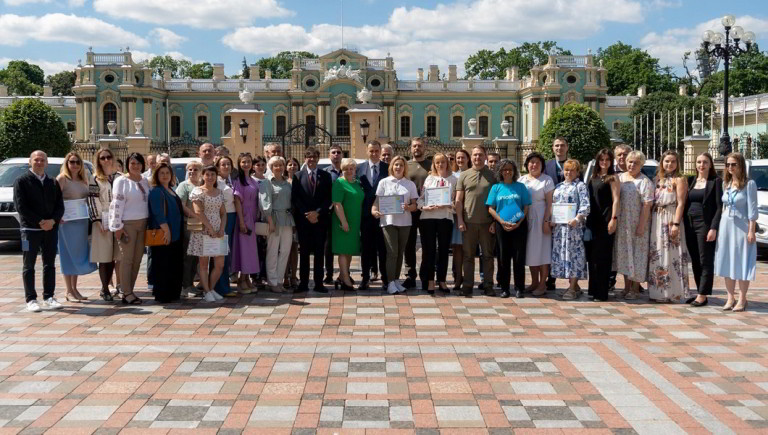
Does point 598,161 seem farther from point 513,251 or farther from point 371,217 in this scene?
point 371,217

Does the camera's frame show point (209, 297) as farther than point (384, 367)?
Yes

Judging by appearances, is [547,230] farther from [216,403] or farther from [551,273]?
[216,403]

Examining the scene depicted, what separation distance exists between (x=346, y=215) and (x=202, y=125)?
1810 inches

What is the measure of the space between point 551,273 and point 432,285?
4.44ft

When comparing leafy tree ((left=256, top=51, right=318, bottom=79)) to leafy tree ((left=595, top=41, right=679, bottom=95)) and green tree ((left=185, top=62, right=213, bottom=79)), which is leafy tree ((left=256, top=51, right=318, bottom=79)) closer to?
green tree ((left=185, top=62, right=213, bottom=79))

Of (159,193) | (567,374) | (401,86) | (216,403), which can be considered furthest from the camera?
(401,86)

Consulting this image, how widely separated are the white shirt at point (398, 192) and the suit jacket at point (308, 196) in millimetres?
627

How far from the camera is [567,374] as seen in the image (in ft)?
17.9

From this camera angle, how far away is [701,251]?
26.4 feet

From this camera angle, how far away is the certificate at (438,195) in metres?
8.53

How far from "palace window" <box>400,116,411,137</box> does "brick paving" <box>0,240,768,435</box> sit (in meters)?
45.1

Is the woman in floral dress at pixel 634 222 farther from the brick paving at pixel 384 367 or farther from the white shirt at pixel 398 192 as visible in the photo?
the white shirt at pixel 398 192

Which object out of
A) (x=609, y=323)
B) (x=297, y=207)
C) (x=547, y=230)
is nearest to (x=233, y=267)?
(x=297, y=207)

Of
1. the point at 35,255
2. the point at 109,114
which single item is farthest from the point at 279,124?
the point at 35,255
